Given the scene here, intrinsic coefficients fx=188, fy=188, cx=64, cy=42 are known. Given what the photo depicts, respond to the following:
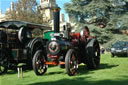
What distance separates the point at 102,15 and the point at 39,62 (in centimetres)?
1941

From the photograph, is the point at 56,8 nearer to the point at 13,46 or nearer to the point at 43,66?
the point at 43,66

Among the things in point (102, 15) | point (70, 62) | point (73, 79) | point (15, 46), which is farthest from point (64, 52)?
point (102, 15)

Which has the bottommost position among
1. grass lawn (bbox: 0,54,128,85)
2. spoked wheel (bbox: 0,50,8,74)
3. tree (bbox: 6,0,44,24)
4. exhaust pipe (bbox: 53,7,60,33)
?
grass lawn (bbox: 0,54,128,85)

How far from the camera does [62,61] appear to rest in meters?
7.05

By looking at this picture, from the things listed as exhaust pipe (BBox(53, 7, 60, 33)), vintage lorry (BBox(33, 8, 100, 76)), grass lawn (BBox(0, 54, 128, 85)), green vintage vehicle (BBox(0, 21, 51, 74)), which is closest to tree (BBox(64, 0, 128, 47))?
vintage lorry (BBox(33, 8, 100, 76))

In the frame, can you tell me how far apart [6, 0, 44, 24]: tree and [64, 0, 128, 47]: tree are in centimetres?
418

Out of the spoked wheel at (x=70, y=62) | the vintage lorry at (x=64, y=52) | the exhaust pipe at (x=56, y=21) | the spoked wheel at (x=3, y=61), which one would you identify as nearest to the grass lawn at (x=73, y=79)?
the spoked wheel at (x=70, y=62)

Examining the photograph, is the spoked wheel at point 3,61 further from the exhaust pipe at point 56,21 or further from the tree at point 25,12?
the tree at point 25,12

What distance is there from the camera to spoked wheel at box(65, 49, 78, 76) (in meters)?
6.39

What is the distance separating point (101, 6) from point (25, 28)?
16.5 m

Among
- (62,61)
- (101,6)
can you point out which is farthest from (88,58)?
(101,6)

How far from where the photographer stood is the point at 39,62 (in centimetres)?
687

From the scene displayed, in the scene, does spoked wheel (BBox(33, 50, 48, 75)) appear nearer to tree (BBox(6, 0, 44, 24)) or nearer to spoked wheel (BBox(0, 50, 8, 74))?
spoked wheel (BBox(0, 50, 8, 74))

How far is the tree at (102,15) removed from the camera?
23734 mm
